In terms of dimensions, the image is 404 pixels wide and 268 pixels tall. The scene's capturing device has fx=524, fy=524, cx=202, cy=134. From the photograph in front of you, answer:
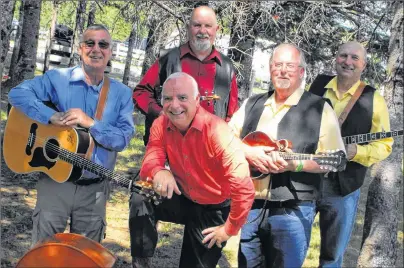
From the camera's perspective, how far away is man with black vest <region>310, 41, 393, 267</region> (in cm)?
392

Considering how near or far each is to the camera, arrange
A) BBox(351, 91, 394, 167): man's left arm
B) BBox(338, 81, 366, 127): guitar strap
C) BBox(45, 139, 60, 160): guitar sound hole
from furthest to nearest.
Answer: BBox(338, 81, 366, 127): guitar strap → BBox(351, 91, 394, 167): man's left arm → BBox(45, 139, 60, 160): guitar sound hole

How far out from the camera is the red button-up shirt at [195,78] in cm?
407

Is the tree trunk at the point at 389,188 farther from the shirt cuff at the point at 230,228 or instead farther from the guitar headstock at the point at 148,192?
the guitar headstock at the point at 148,192

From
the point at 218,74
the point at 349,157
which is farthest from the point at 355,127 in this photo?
the point at 218,74

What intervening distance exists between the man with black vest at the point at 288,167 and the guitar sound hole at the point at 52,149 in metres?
1.35

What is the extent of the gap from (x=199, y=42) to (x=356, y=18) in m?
7.19

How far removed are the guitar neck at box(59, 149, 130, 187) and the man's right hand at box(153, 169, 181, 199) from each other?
19.5 inches

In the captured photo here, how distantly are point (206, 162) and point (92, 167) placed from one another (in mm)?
878

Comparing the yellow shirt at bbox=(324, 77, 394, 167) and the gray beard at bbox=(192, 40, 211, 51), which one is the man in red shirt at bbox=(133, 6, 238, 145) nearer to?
the gray beard at bbox=(192, 40, 211, 51)

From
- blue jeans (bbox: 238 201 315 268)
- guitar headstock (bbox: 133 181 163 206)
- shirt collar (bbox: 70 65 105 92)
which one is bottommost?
blue jeans (bbox: 238 201 315 268)

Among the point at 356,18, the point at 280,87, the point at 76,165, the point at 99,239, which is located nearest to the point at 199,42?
→ the point at 280,87

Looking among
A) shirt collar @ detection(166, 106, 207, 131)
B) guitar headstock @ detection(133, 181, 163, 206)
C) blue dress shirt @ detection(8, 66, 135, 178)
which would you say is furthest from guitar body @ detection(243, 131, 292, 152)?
blue dress shirt @ detection(8, 66, 135, 178)

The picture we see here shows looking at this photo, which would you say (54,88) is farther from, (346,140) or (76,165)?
(346,140)

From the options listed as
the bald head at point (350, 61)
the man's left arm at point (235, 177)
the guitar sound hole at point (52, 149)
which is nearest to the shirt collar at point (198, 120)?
the man's left arm at point (235, 177)
